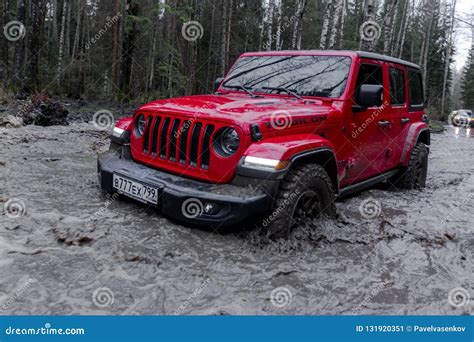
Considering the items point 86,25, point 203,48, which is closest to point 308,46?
point 203,48

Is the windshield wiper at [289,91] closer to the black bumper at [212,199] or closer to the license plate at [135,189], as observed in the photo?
the black bumper at [212,199]

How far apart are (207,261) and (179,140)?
40.9 inches

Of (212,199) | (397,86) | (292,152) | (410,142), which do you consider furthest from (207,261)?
(410,142)

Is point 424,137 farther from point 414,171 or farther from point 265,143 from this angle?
point 265,143

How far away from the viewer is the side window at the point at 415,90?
592cm

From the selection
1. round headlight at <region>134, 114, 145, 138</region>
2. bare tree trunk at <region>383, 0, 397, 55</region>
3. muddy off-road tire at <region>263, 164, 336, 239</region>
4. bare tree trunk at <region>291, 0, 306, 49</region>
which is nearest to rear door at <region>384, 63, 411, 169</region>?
muddy off-road tire at <region>263, 164, 336, 239</region>

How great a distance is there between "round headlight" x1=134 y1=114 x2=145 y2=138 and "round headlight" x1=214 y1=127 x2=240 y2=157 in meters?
0.96

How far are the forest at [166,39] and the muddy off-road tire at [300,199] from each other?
333 inches

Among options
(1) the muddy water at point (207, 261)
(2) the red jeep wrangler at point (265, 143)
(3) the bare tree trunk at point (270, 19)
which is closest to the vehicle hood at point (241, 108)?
(2) the red jeep wrangler at point (265, 143)

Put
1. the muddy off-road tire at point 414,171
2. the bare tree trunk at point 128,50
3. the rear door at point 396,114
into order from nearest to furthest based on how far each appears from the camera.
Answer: the rear door at point 396,114
the muddy off-road tire at point 414,171
the bare tree trunk at point 128,50

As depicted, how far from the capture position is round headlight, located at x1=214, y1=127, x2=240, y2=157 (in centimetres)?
331

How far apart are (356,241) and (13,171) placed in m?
4.04

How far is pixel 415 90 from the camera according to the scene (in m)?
6.12

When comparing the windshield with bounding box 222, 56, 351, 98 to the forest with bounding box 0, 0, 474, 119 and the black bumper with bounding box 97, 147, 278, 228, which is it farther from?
the forest with bounding box 0, 0, 474, 119
